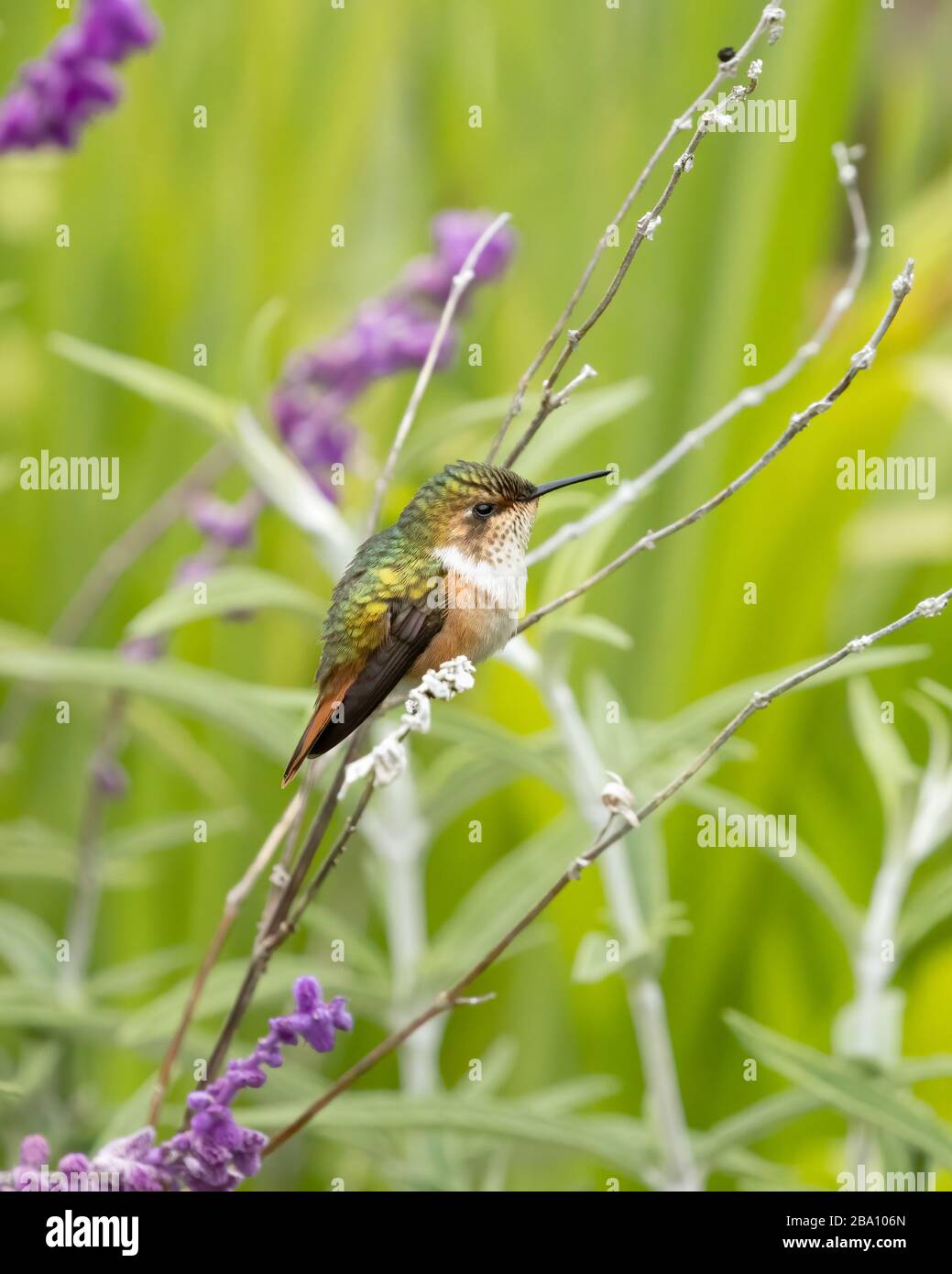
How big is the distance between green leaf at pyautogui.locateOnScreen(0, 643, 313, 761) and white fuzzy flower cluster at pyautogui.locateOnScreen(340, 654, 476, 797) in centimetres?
41

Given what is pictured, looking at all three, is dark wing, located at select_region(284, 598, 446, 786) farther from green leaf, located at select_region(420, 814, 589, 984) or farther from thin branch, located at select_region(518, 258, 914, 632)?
green leaf, located at select_region(420, 814, 589, 984)

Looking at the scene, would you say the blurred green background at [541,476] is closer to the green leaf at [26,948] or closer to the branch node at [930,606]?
the green leaf at [26,948]

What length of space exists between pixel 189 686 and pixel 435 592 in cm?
37

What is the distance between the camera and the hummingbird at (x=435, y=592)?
749mm

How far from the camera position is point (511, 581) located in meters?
0.75

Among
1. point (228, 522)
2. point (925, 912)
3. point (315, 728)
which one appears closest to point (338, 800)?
point (315, 728)

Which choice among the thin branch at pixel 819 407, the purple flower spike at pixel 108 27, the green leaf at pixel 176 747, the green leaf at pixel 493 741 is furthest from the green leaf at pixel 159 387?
the thin branch at pixel 819 407

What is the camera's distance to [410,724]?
596 millimetres

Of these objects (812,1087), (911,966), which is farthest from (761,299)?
(812,1087)

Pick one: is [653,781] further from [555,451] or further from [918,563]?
[918,563]

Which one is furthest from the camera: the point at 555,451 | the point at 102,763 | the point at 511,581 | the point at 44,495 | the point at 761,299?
the point at 44,495

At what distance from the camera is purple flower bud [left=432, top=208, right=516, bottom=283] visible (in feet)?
4.06

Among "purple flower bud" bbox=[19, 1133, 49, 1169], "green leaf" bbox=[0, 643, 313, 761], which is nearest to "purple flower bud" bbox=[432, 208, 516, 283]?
"green leaf" bbox=[0, 643, 313, 761]

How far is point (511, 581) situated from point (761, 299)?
42.4 inches
